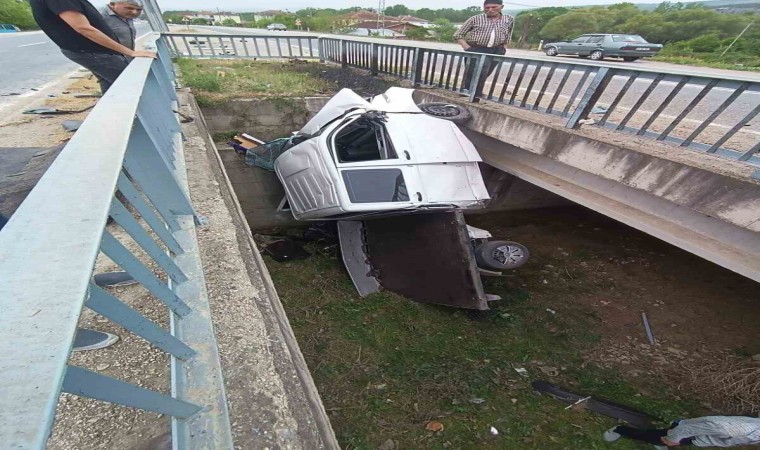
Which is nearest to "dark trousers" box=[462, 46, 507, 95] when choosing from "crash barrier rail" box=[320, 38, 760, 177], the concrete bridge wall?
"crash barrier rail" box=[320, 38, 760, 177]

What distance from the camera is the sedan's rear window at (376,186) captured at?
4.21 meters

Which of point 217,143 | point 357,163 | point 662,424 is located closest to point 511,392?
point 662,424

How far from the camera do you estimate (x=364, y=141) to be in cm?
522

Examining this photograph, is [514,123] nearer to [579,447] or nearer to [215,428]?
[579,447]

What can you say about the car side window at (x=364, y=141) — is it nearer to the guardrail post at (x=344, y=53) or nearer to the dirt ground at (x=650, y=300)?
the dirt ground at (x=650, y=300)

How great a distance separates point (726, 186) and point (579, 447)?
2.80 m

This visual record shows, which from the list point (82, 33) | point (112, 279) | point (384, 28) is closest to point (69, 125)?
point (82, 33)

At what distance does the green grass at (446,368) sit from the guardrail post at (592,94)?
2742 millimetres

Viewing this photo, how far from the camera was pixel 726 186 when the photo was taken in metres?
2.93

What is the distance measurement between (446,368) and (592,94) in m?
3.69

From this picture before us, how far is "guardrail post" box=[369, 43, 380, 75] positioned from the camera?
7.52 meters

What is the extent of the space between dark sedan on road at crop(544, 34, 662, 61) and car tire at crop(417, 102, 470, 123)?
50.6 ft

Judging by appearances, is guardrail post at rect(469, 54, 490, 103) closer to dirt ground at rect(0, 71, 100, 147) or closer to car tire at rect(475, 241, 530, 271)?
car tire at rect(475, 241, 530, 271)

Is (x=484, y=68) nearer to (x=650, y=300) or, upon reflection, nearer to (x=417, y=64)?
(x=417, y=64)
